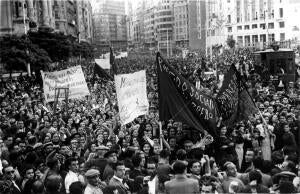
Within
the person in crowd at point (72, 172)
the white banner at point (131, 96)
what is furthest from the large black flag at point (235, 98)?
the person in crowd at point (72, 172)

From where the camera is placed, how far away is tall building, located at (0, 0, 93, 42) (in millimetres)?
55513

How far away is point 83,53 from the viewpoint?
67.0 meters

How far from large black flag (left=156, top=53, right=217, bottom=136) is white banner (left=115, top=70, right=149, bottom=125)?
215cm

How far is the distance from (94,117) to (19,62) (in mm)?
25080

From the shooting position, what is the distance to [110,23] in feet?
567

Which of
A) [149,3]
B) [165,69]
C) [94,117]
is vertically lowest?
[94,117]

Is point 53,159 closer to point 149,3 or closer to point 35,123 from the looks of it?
point 35,123

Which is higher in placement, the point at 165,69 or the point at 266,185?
the point at 165,69

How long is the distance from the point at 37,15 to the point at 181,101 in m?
64.3

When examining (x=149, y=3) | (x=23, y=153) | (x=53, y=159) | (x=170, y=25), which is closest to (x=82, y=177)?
(x=53, y=159)

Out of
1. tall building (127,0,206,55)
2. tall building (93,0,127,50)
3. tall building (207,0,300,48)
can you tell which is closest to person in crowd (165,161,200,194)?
tall building (127,0,206,55)

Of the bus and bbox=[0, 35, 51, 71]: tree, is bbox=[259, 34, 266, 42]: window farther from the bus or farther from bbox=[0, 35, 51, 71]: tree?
the bus

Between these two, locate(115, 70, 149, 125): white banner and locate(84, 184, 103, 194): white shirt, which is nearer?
locate(84, 184, 103, 194): white shirt

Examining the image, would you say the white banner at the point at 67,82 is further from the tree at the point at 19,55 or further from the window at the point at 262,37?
the window at the point at 262,37
